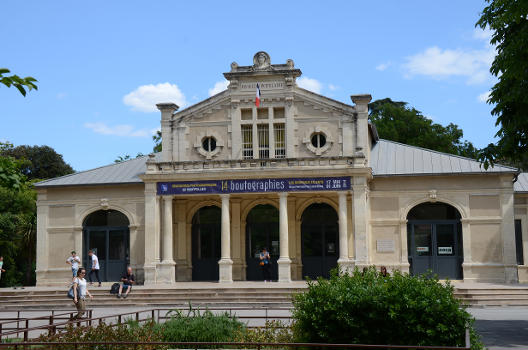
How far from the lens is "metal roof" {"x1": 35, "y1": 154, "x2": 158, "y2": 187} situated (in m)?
33.9

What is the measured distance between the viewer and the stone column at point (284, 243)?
30156 millimetres

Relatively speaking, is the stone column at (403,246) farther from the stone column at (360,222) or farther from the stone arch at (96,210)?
the stone arch at (96,210)

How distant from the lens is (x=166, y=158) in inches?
1309

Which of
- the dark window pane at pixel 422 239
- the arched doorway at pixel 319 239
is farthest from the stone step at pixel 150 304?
the dark window pane at pixel 422 239

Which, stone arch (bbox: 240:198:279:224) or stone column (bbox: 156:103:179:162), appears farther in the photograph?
stone arch (bbox: 240:198:279:224)

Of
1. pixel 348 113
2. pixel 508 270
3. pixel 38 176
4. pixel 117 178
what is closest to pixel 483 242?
pixel 508 270

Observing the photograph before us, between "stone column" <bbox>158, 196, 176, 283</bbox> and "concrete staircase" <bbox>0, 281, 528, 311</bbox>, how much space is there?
1.70m

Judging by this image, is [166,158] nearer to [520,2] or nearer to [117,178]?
[117,178]

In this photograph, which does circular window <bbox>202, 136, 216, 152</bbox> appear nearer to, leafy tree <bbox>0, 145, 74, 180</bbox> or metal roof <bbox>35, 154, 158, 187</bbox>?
metal roof <bbox>35, 154, 158, 187</bbox>

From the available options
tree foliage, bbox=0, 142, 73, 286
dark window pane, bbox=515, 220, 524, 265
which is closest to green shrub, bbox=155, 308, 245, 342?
dark window pane, bbox=515, 220, 524, 265

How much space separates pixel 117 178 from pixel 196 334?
21686 millimetres

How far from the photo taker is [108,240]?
→ 112 ft

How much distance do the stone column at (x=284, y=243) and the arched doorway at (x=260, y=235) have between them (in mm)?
2960

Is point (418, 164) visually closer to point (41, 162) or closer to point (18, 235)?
point (18, 235)
